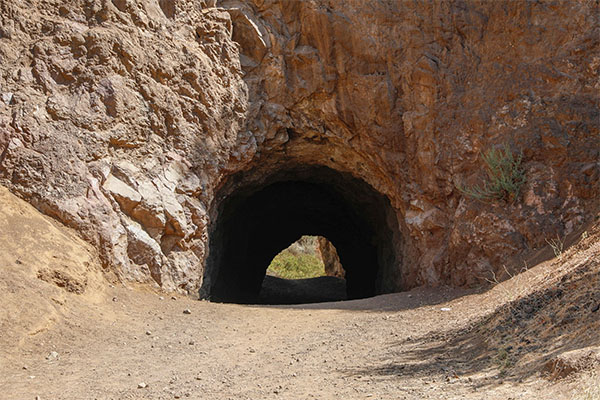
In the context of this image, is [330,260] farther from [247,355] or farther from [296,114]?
[247,355]

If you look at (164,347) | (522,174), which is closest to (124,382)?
(164,347)

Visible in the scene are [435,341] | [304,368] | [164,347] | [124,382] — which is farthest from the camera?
[164,347]

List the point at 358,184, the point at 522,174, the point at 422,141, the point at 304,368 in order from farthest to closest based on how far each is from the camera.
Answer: the point at 358,184 → the point at 422,141 → the point at 522,174 → the point at 304,368

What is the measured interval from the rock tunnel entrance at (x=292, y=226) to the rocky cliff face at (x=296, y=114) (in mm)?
683

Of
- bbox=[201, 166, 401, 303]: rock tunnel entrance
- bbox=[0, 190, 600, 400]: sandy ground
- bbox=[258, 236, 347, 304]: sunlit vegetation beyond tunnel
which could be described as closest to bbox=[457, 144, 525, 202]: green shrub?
bbox=[0, 190, 600, 400]: sandy ground

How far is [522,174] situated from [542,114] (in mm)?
1046

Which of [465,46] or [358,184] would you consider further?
[358,184]

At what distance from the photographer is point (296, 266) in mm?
24719

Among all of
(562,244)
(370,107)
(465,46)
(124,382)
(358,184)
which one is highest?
(465,46)

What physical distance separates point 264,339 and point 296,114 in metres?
5.31

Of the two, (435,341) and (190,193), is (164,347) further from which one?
(190,193)

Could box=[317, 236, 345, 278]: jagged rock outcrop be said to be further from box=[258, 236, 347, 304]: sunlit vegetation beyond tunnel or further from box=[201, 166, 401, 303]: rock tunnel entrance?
box=[201, 166, 401, 303]: rock tunnel entrance

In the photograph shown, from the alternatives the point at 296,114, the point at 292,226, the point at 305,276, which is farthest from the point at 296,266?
the point at 296,114

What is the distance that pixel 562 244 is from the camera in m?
7.09
